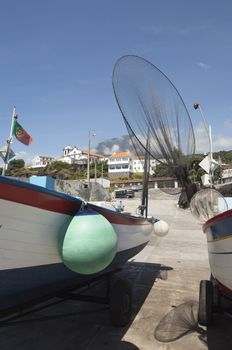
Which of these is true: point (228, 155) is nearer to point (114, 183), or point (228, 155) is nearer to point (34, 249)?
point (114, 183)

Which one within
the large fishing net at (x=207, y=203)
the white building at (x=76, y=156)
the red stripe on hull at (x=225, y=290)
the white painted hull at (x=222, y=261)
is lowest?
the red stripe on hull at (x=225, y=290)

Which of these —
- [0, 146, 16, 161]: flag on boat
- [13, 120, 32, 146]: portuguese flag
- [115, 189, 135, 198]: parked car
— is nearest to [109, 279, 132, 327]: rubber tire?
[0, 146, 16, 161]: flag on boat

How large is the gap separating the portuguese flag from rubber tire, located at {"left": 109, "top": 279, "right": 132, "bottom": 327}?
5.47m

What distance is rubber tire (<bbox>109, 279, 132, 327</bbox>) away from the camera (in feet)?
15.8

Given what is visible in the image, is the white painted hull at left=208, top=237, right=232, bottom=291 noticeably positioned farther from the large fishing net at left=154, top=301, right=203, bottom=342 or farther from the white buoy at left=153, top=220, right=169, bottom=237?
the white buoy at left=153, top=220, right=169, bottom=237

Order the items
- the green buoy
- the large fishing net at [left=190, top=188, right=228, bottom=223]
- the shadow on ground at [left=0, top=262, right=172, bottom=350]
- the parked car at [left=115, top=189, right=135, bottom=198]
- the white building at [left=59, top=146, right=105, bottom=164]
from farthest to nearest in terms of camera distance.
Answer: the white building at [left=59, top=146, right=105, bottom=164]
the parked car at [left=115, top=189, right=135, bottom=198]
the large fishing net at [left=190, top=188, right=228, bottom=223]
the shadow on ground at [left=0, top=262, right=172, bottom=350]
the green buoy

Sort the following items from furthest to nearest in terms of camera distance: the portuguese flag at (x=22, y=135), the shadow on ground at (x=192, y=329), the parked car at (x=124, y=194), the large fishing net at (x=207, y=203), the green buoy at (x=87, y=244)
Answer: the parked car at (x=124, y=194)
the portuguese flag at (x=22, y=135)
the large fishing net at (x=207, y=203)
the shadow on ground at (x=192, y=329)
the green buoy at (x=87, y=244)

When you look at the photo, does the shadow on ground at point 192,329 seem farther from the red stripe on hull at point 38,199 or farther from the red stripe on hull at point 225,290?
the red stripe on hull at point 38,199

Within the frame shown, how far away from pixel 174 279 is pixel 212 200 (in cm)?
259

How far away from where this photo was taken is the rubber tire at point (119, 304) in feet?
15.8

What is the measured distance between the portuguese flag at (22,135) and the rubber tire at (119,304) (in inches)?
215

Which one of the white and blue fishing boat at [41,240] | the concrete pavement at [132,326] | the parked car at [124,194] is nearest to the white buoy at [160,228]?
the concrete pavement at [132,326]

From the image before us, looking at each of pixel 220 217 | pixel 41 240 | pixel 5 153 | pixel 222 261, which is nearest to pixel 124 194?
pixel 5 153

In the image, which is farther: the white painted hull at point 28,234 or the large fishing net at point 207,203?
the large fishing net at point 207,203
